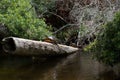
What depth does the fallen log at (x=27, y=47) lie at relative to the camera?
12234mm

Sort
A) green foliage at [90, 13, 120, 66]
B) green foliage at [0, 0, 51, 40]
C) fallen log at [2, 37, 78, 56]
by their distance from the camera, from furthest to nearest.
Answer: green foliage at [0, 0, 51, 40], fallen log at [2, 37, 78, 56], green foliage at [90, 13, 120, 66]

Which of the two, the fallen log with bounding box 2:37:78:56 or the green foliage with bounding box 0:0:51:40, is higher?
the green foliage with bounding box 0:0:51:40

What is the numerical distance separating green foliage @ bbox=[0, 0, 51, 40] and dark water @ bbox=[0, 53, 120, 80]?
1.27m

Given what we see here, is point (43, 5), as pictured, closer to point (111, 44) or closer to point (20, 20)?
point (20, 20)

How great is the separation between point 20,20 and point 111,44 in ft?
16.2

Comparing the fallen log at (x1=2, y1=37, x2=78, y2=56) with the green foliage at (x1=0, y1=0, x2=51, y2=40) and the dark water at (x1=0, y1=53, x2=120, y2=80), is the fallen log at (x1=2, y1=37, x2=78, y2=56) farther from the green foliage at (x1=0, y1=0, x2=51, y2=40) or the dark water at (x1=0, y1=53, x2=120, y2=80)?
the green foliage at (x1=0, y1=0, x2=51, y2=40)

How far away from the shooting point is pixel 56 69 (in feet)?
40.2

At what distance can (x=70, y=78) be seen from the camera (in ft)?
34.8

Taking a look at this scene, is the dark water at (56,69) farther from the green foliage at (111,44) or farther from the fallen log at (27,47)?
the green foliage at (111,44)

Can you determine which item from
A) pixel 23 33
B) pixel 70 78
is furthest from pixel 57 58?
pixel 70 78

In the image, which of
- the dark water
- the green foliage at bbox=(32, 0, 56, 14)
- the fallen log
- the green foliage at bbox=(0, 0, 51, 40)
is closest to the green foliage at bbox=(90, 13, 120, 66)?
the dark water

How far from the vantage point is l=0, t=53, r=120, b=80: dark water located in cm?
1076

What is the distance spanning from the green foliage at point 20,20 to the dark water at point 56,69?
1.27 metres

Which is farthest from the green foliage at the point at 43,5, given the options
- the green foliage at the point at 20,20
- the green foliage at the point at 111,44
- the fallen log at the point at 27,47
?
the green foliage at the point at 111,44
